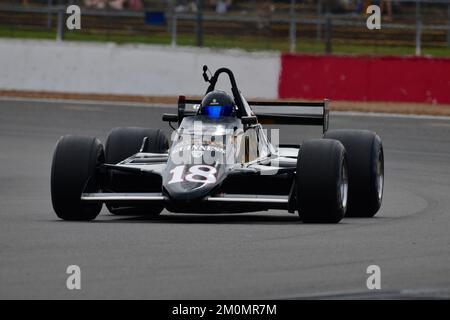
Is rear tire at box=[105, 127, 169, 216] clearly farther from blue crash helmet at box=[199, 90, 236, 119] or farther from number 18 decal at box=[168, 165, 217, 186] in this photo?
number 18 decal at box=[168, 165, 217, 186]

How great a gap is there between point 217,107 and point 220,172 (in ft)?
A: 3.43

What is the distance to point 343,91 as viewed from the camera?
86.4 feet

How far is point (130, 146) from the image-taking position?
13.5m

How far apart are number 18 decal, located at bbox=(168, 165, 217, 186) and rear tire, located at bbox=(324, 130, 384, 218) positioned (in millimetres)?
1659

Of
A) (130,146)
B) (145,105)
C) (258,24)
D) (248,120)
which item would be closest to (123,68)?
(145,105)

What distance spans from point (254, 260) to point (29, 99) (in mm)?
18715

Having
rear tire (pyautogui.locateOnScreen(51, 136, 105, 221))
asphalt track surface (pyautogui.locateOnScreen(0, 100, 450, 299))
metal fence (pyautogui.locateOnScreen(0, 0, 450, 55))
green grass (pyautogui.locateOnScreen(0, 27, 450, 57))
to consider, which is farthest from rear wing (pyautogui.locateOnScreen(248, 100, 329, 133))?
green grass (pyautogui.locateOnScreen(0, 27, 450, 57))

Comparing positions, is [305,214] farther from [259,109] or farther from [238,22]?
[238,22]

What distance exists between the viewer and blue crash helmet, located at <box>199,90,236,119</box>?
41.3 ft

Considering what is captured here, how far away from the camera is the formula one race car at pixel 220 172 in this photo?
1146 centimetres

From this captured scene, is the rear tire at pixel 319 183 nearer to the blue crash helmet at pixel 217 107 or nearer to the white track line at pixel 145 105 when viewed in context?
the blue crash helmet at pixel 217 107

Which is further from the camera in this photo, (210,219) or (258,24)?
(258,24)

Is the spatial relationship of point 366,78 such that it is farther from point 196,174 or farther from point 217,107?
point 196,174

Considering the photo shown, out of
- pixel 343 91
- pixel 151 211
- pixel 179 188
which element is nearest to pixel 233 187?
pixel 179 188
